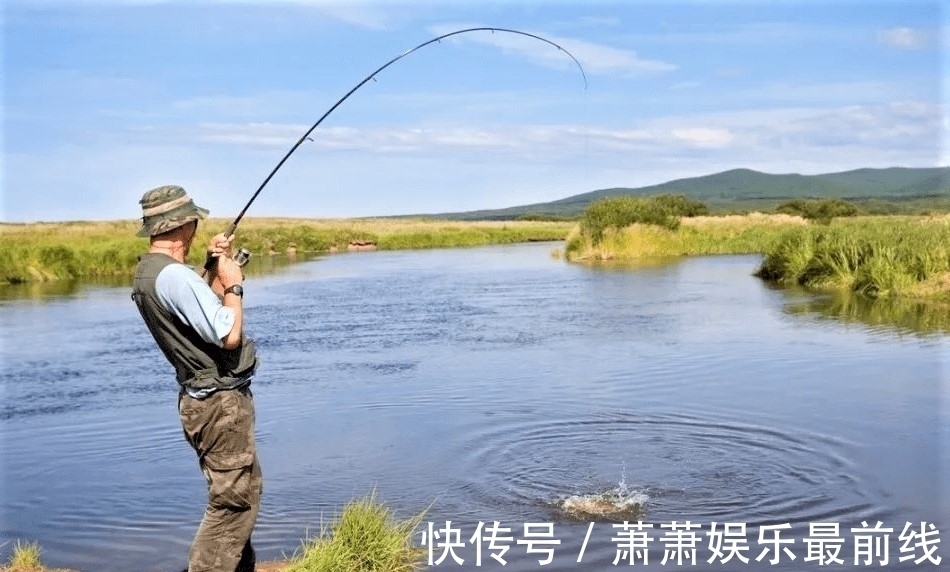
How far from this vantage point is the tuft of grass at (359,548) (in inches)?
171

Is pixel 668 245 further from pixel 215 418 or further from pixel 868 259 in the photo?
pixel 215 418

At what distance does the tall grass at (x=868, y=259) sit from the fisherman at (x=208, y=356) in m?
14.6

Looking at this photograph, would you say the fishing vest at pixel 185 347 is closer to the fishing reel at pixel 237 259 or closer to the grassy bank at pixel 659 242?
the fishing reel at pixel 237 259

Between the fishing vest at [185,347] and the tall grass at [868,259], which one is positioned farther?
the tall grass at [868,259]

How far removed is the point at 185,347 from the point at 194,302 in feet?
0.73

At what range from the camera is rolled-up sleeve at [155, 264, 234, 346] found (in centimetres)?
367

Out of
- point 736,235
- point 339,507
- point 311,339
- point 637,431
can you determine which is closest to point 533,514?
point 339,507

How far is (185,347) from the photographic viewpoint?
381 cm

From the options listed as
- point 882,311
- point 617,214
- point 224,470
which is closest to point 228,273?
point 224,470

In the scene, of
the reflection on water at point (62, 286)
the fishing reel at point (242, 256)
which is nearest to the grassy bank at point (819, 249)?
the reflection on water at point (62, 286)

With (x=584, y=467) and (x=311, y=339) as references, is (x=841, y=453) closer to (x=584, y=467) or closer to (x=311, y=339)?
(x=584, y=467)

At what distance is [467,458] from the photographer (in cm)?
734

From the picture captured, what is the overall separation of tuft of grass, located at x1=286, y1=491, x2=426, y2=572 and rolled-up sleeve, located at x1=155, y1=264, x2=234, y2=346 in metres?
1.11

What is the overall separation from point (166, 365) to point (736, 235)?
25.7 m
